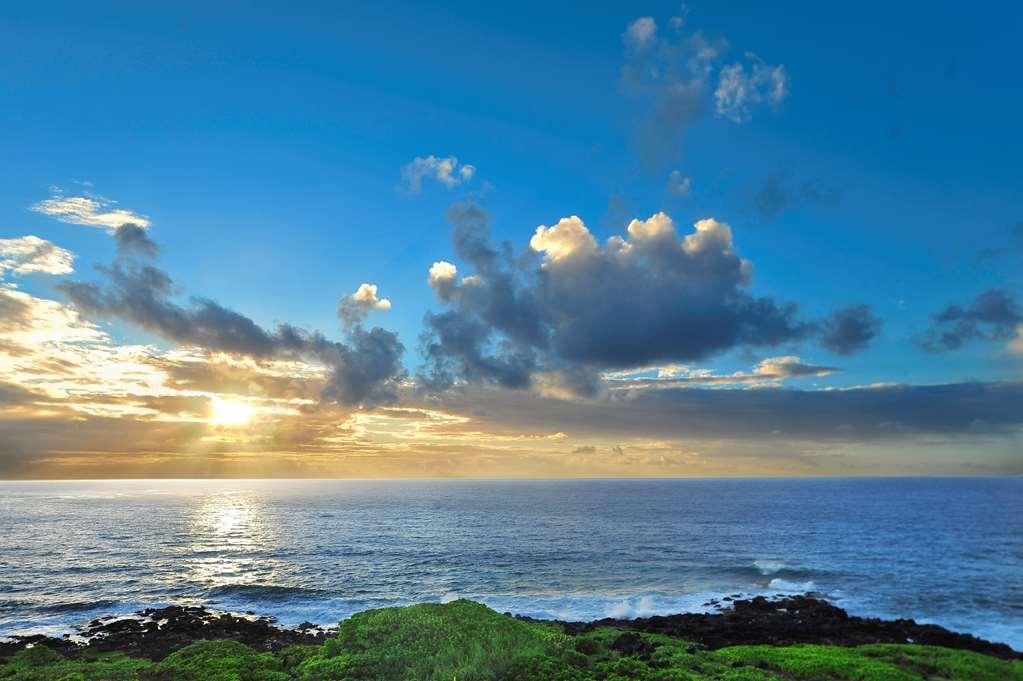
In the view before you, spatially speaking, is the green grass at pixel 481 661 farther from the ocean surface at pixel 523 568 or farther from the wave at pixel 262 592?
the wave at pixel 262 592

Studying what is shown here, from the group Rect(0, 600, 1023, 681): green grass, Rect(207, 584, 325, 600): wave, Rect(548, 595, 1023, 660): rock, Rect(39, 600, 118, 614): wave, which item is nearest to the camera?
Rect(0, 600, 1023, 681): green grass

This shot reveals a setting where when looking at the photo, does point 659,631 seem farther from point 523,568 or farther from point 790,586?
point 523,568

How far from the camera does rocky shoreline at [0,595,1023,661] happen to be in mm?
36750

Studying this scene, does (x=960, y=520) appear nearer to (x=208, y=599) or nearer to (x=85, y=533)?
(x=208, y=599)

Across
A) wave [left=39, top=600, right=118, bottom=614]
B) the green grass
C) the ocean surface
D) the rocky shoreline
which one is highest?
the green grass

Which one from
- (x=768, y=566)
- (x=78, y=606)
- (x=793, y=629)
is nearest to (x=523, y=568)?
(x=768, y=566)

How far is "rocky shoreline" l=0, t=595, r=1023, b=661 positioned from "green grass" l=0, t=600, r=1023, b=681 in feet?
15.3

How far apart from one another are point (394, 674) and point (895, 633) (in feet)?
118

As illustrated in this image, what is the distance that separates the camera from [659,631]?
39500 mm

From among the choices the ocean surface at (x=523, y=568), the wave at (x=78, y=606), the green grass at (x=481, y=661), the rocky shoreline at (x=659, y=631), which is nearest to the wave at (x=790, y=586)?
the ocean surface at (x=523, y=568)

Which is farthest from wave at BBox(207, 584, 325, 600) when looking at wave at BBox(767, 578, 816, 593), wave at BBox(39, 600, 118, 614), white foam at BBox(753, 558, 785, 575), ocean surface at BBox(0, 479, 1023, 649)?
white foam at BBox(753, 558, 785, 575)

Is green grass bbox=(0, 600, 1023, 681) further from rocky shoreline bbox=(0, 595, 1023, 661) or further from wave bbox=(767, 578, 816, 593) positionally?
wave bbox=(767, 578, 816, 593)

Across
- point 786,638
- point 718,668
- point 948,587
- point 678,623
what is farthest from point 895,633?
point 948,587

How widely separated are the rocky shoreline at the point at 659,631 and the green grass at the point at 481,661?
4653 millimetres
